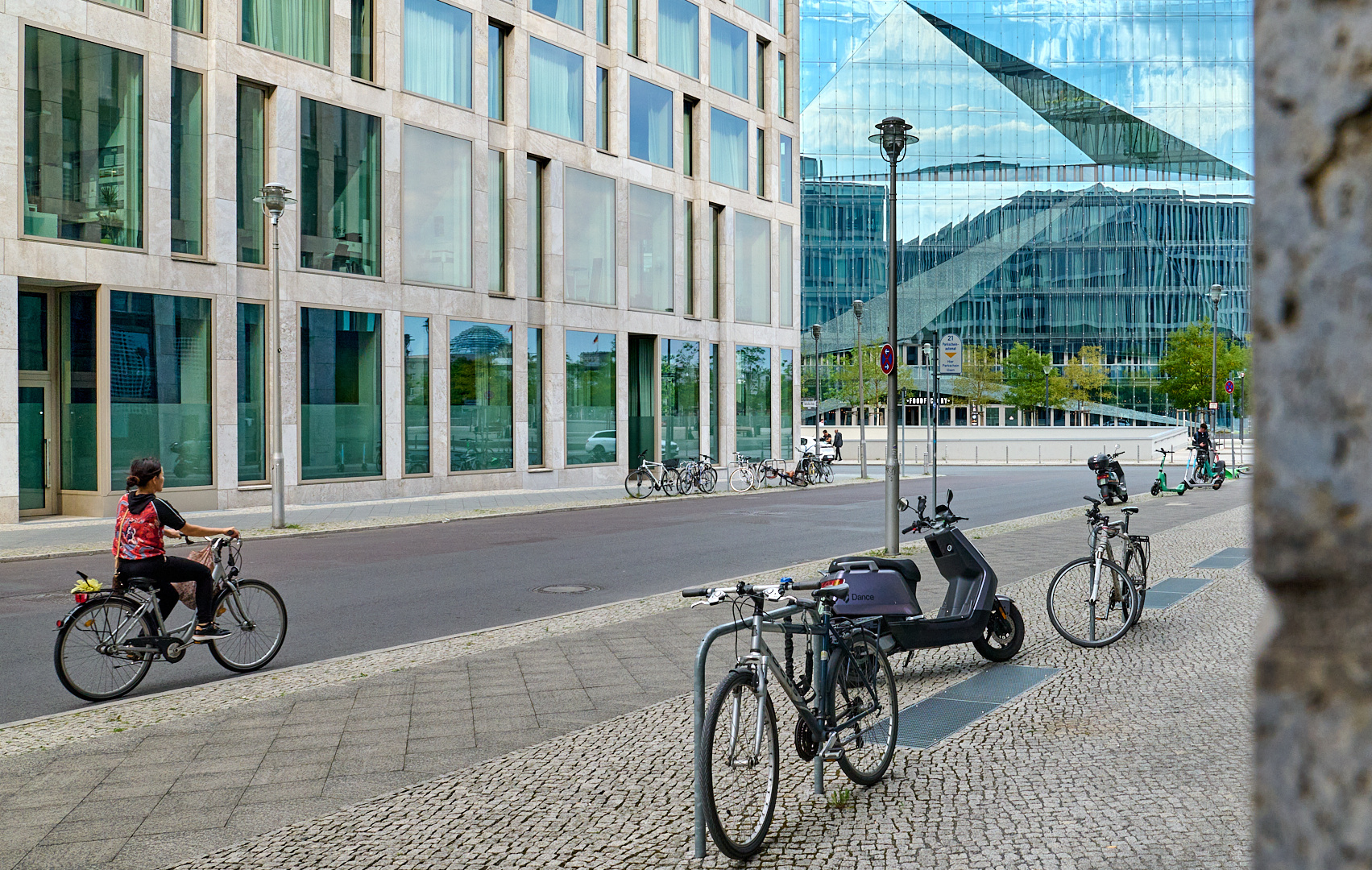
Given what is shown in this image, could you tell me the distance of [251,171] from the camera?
81.5ft

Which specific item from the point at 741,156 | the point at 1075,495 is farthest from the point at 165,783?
the point at 741,156

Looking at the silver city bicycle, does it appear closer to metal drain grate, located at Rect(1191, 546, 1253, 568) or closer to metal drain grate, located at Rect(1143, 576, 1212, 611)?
metal drain grate, located at Rect(1143, 576, 1212, 611)

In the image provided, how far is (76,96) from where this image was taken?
71.1 feet

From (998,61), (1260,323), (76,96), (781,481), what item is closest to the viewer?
(1260,323)

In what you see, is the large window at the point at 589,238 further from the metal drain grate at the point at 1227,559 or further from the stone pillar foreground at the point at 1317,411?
the stone pillar foreground at the point at 1317,411

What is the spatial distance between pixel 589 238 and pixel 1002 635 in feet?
86.1

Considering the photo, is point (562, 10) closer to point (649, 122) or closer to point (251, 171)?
point (649, 122)

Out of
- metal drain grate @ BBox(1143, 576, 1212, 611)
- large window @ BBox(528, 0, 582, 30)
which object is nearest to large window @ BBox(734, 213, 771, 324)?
large window @ BBox(528, 0, 582, 30)

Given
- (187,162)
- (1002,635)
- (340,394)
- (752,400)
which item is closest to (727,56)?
(752,400)

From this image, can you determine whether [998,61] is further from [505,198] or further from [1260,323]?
[1260,323]

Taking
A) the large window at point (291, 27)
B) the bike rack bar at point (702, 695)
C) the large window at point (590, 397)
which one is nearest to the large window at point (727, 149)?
the large window at point (590, 397)

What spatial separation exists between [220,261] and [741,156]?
20.7 meters

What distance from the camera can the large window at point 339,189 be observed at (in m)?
25.8

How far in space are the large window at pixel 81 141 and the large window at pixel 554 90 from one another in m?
11.3
